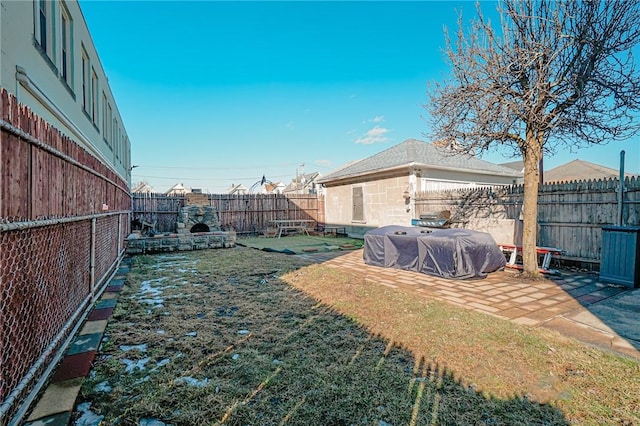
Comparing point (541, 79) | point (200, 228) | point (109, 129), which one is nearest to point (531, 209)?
point (541, 79)

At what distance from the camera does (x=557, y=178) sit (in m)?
21.5

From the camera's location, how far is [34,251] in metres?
1.93

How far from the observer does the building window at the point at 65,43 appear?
220 inches

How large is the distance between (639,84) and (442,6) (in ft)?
14.1

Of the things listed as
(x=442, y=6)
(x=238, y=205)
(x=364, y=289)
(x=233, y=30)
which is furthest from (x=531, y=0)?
(x=238, y=205)

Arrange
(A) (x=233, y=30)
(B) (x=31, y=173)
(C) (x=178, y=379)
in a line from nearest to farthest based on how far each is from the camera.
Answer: (B) (x=31, y=173), (C) (x=178, y=379), (A) (x=233, y=30)

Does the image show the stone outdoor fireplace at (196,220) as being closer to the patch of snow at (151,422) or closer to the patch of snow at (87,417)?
the patch of snow at (87,417)

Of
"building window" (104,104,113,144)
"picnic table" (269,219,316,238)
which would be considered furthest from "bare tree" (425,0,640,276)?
"building window" (104,104,113,144)

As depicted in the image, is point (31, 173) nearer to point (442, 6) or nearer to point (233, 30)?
point (442, 6)

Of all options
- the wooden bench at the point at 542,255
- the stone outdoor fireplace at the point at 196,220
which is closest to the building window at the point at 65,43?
the stone outdoor fireplace at the point at 196,220

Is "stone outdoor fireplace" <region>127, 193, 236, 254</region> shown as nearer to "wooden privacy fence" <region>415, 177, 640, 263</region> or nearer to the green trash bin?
"wooden privacy fence" <region>415, 177, 640, 263</region>

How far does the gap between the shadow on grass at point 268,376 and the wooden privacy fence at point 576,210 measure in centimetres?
557

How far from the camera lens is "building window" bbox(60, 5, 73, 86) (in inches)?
220

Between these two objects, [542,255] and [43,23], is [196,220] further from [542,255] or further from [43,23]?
[542,255]
